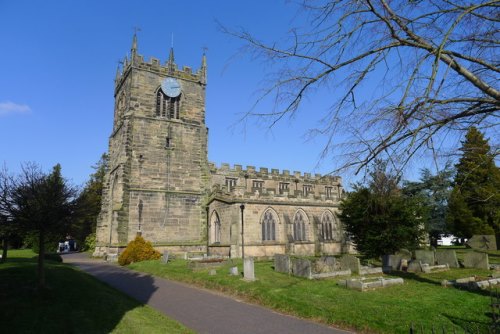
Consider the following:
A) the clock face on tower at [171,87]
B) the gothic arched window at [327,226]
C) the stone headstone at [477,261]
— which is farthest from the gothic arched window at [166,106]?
the stone headstone at [477,261]

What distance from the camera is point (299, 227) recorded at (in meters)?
27.9

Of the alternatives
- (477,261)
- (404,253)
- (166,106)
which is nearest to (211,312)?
(404,253)

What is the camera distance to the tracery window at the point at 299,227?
27609 mm

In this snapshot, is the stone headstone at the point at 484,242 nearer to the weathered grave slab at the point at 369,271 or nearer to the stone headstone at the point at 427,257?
the stone headstone at the point at 427,257

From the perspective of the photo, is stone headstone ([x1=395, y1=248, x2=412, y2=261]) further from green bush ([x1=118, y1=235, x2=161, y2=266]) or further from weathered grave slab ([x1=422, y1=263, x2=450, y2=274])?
green bush ([x1=118, y1=235, x2=161, y2=266])

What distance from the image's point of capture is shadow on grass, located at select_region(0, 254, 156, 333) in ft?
24.4

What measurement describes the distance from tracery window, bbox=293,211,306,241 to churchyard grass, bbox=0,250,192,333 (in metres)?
18.2

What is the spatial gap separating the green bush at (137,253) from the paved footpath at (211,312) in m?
7.43

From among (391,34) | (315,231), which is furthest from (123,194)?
(391,34)

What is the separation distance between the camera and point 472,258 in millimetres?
16422

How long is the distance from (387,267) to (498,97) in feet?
46.7

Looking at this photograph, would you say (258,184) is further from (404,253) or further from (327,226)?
(404,253)

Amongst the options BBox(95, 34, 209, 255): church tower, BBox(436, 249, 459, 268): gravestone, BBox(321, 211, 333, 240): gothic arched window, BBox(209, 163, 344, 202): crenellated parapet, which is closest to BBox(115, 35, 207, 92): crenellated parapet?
BBox(95, 34, 209, 255): church tower

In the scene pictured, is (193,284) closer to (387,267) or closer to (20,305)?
(20,305)
